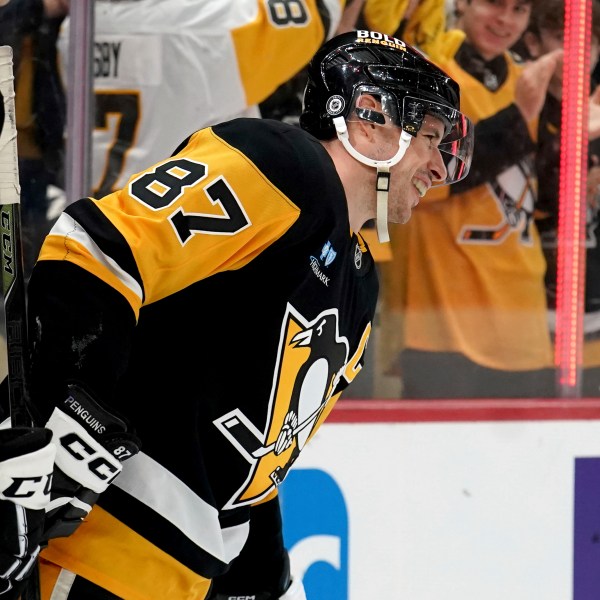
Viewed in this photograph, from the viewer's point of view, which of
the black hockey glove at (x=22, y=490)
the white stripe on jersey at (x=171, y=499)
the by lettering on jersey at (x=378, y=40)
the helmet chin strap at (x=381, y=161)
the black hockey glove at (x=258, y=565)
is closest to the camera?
the black hockey glove at (x=22, y=490)

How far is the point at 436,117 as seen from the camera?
152 cm

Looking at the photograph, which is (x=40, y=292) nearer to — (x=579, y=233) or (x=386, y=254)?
(x=386, y=254)

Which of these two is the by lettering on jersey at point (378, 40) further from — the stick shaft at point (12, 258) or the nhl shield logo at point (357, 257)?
the stick shaft at point (12, 258)

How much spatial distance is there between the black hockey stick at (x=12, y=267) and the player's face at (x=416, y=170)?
0.52 meters

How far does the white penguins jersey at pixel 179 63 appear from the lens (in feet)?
7.84

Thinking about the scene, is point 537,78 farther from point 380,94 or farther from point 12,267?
point 12,267

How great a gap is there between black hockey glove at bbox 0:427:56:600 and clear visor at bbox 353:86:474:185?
65 cm

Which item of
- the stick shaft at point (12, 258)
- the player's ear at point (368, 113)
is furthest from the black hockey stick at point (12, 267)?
the player's ear at point (368, 113)

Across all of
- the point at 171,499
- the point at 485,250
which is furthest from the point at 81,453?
the point at 485,250

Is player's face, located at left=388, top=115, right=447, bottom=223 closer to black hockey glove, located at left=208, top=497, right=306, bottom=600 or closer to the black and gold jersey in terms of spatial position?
the black and gold jersey

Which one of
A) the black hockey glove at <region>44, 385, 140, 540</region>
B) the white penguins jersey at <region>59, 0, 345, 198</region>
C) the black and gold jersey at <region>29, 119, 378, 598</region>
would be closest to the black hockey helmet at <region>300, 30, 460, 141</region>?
the black and gold jersey at <region>29, 119, 378, 598</region>

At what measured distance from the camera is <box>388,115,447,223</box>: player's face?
4.84 feet

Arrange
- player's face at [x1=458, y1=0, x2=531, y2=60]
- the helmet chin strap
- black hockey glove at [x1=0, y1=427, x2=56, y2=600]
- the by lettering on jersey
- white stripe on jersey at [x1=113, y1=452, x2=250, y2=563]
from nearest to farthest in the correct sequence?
1. black hockey glove at [x1=0, y1=427, x2=56, y2=600]
2. white stripe on jersey at [x1=113, y1=452, x2=250, y2=563]
3. the helmet chin strap
4. the by lettering on jersey
5. player's face at [x1=458, y1=0, x2=531, y2=60]

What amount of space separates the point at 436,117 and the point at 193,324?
0.49m
